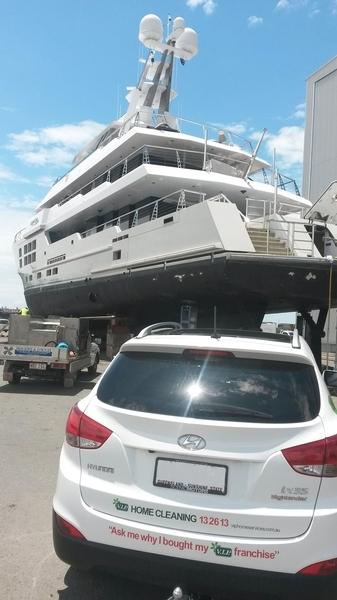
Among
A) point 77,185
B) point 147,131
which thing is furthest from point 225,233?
point 77,185

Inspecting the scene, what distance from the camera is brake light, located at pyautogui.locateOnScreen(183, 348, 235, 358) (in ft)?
9.45

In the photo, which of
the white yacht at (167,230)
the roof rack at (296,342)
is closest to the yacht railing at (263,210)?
the white yacht at (167,230)

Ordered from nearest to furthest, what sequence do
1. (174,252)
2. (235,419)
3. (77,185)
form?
(235,419) < (174,252) < (77,185)

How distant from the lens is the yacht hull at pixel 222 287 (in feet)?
39.6

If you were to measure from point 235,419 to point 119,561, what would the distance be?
86cm

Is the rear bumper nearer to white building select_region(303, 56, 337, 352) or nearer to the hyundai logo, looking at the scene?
the hyundai logo

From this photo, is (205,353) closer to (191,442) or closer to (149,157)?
(191,442)

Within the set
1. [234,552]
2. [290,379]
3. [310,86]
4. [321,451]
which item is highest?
[310,86]

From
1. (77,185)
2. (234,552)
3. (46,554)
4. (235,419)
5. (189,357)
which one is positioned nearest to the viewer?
(234,552)

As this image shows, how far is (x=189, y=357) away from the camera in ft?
9.61

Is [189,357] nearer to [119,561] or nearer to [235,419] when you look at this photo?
[235,419]

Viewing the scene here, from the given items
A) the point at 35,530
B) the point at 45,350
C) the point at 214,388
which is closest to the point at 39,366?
the point at 45,350

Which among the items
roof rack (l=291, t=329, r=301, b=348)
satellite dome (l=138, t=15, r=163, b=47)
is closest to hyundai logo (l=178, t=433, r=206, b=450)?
roof rack (l=291, t=329, r=301, b=348)

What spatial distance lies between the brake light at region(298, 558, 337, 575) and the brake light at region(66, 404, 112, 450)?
1077 millimetres
